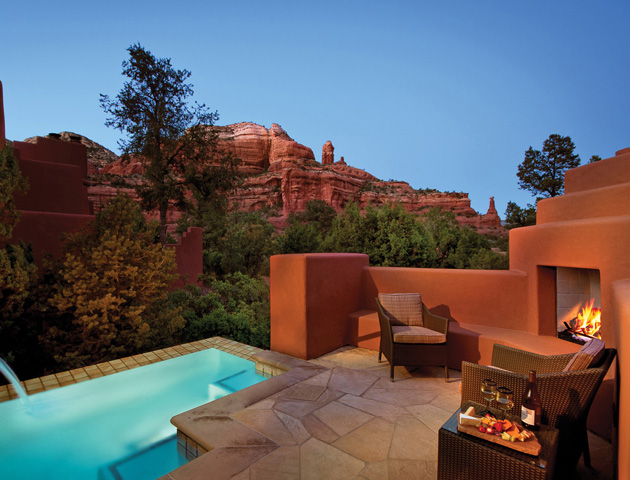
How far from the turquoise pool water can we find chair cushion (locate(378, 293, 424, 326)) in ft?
6.35

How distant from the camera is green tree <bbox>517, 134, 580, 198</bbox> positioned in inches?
731

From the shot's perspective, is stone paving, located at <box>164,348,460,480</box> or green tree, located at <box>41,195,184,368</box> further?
green tree, located at <box>41,195,184,368</box>

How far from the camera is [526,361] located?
2580 mm

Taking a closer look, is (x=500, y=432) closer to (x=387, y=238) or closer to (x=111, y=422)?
(x=111, y=422)

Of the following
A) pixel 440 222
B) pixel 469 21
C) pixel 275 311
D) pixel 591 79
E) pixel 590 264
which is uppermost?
pixel 591 79

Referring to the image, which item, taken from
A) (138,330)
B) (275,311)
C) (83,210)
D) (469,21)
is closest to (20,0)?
(83,210)

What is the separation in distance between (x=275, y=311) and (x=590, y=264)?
356 cm

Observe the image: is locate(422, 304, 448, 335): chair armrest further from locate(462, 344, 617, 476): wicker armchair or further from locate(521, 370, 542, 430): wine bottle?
locate(521, 370, 542, 430): wine bottle

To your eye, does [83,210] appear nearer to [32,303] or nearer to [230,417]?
[32,303]

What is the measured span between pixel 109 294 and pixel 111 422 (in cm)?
185

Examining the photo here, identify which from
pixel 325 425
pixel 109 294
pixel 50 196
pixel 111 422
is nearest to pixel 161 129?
pixel 50 196

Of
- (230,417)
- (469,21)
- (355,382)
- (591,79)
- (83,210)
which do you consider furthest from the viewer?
(591,79)

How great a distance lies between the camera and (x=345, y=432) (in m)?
2.62

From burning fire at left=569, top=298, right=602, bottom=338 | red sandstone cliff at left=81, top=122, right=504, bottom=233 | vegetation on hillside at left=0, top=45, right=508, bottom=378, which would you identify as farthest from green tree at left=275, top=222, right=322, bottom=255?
red sandstone cliff at left=81, top=122, right=504, bottom=233
